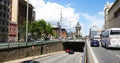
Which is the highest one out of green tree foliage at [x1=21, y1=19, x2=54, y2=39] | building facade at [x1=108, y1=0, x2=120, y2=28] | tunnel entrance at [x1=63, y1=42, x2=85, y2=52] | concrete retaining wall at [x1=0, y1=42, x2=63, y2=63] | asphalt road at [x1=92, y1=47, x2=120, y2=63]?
building facade at [x1=108, y1=0, x2=120, y2=28]

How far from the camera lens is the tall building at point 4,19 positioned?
9062cm

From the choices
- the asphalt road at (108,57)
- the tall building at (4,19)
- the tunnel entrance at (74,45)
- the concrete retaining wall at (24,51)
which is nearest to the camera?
the asphalt road at (108,57)

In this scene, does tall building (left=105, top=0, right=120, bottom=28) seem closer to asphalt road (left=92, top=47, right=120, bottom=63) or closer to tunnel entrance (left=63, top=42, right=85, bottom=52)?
tunnel entrance (left=63, top=42, right=85, bottom=52)

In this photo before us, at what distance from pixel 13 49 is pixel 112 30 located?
60.4 feet

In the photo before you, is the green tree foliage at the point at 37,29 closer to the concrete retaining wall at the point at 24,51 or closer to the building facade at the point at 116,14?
the concrete retaining wall at the point at 24,51

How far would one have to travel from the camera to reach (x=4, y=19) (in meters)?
92.2

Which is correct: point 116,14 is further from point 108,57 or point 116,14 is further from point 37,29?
point 108,57

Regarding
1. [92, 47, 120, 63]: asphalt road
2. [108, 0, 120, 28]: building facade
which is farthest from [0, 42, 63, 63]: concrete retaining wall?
[108, 0, 120, 28]: building facade

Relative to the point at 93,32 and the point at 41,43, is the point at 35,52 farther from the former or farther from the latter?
the point at 93,32

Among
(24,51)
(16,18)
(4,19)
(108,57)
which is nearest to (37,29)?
(16,18)

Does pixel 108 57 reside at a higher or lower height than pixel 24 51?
higher

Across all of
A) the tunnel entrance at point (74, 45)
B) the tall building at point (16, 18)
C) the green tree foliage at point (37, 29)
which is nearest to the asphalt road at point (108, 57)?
the tall building at point (16, 18)

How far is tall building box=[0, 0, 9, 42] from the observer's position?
90.6 metres

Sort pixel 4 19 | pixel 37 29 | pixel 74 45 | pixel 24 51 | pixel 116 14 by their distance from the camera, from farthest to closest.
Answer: pixel 116 14 → pixel 74 45 → pixel 37 29 → pixel 4 19 → pixel 24 51
